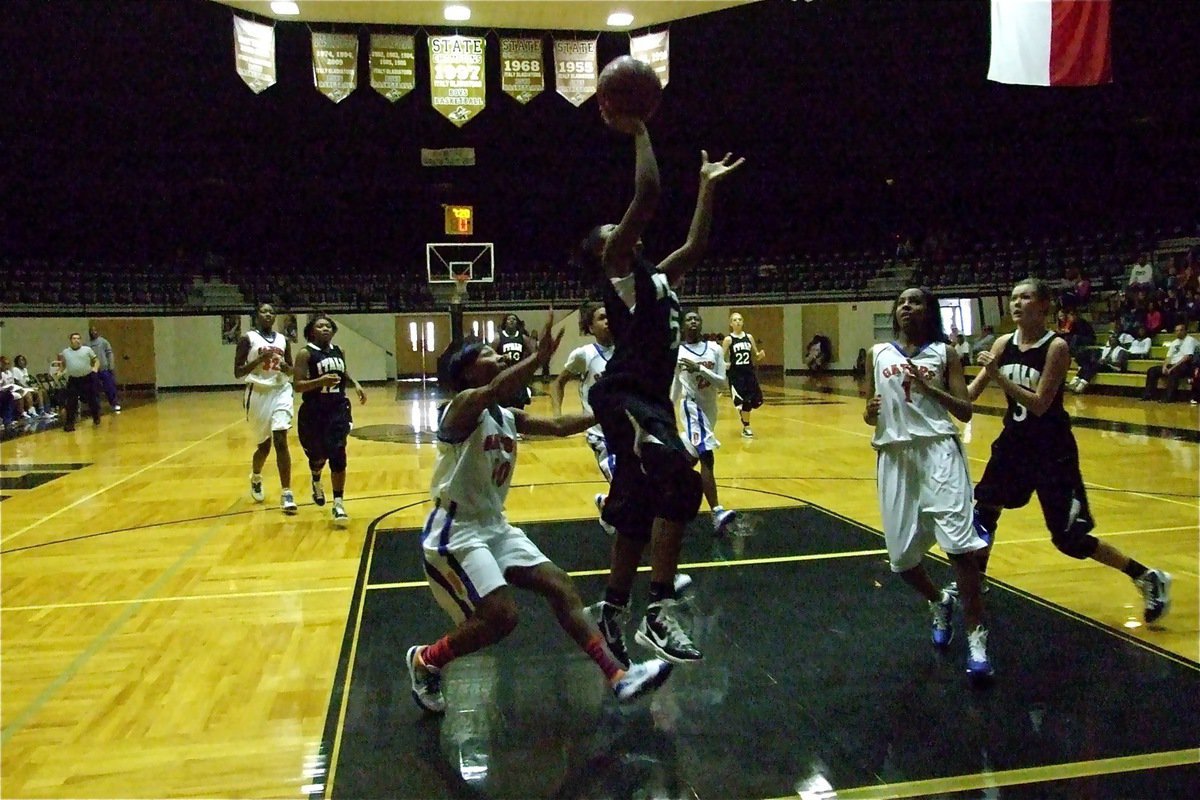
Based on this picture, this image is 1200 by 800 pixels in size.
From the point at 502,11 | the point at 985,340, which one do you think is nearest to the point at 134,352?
the point at 502,11

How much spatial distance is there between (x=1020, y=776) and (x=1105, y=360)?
Result: 16588 millimetres

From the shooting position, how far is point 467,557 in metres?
3.31

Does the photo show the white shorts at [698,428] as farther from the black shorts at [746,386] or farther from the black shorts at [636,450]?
the black shorts at [746,386]

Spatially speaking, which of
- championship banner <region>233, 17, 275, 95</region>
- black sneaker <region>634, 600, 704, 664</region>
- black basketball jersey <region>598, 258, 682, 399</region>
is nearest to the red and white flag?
black basketball jersey <region>598, 258, 682, 399</region>

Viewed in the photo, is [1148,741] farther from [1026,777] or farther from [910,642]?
[910,642]

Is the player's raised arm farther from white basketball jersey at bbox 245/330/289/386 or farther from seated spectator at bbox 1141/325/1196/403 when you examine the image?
seated spectator at bbox 1141/325/1196/403

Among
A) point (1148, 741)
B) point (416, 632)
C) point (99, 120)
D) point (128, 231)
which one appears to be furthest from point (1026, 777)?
point (128, 231)

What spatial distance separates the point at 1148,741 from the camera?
3055 millimetres

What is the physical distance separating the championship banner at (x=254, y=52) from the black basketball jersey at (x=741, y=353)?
7344 millimetres

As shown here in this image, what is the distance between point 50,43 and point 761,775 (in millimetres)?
20310

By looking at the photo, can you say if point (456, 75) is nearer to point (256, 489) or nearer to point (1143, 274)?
point (256, 489)

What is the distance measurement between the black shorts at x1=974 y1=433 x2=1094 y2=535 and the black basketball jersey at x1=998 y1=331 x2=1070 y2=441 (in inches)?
1.8

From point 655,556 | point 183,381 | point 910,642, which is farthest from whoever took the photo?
point 183,381

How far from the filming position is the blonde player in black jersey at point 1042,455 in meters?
4.08
